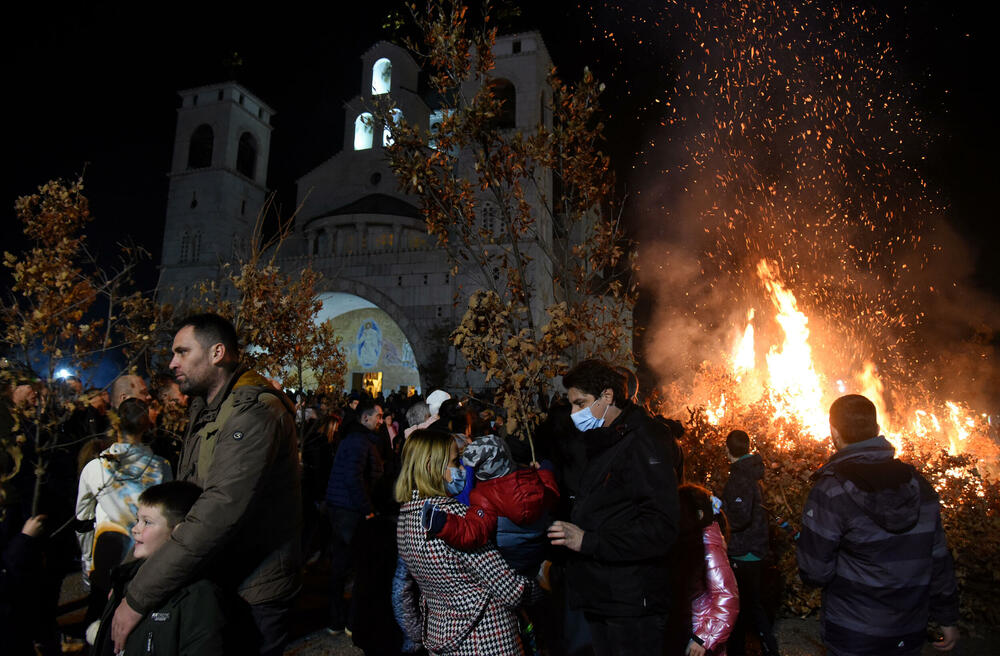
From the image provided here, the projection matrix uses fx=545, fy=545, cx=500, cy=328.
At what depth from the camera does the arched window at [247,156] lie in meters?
37.6

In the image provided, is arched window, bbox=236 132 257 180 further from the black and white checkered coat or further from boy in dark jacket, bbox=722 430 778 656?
the black and white checkered coat

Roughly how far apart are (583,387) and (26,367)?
4.22 metres

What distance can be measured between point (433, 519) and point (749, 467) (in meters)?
3.24

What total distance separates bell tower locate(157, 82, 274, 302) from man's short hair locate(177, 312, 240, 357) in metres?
34.6

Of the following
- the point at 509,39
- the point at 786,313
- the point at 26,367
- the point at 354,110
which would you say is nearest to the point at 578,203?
the point at 26,367

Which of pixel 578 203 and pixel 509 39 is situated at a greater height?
pixel 509 39

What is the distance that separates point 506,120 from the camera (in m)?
27.8

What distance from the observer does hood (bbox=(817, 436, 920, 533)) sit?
2564 millimetres

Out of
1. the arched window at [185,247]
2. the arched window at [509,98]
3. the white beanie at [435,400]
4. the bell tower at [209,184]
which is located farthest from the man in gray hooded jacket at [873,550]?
the arched window at [185,247]

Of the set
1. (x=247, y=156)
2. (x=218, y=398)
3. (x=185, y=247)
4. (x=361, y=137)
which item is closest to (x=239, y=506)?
(x=218, y=398)

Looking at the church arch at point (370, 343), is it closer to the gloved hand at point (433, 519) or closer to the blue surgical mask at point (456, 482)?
the blue surgical mask at point (456, 482)

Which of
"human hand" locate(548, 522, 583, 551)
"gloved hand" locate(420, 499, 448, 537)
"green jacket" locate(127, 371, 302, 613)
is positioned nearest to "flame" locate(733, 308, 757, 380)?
"human hand" locate(548, 522, 583, 551)

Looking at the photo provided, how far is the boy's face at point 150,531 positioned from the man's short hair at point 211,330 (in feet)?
2.50

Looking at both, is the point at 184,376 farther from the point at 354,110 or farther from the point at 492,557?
the point at 354,110
